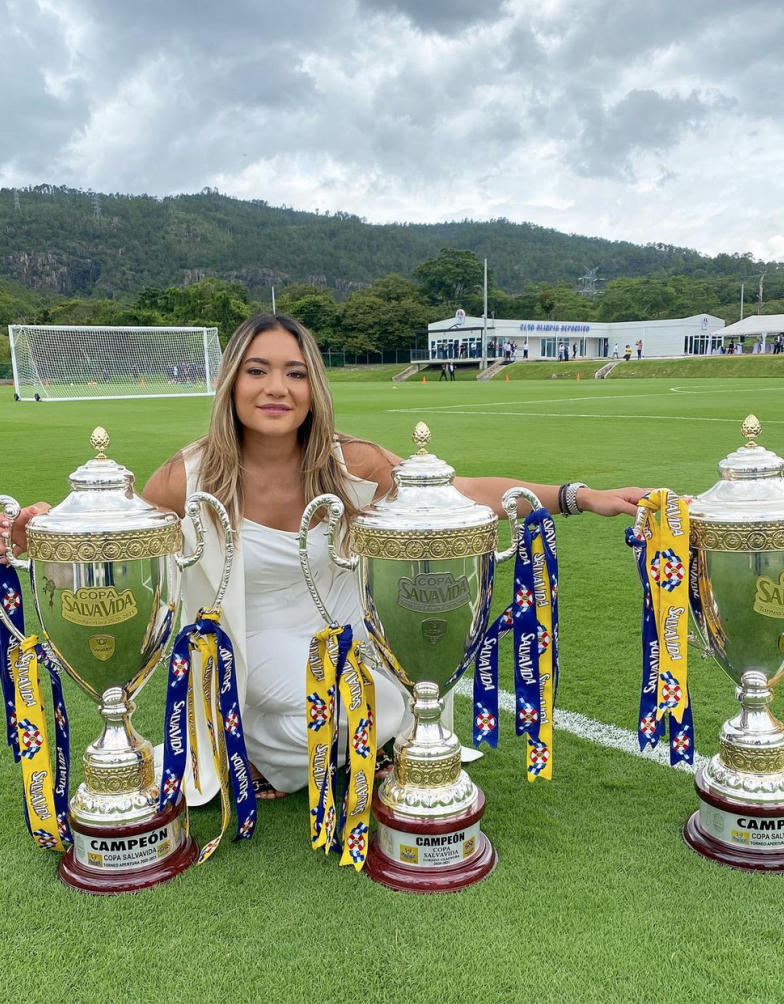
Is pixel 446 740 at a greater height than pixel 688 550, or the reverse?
pixel 688 550

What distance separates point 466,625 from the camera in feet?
5.88

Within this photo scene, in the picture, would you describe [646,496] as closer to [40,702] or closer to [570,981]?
[570,981]

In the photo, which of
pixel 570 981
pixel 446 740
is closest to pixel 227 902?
pixel 446 740

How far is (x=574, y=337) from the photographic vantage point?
5981 centimetres

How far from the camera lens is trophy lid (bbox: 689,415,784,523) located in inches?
69.2

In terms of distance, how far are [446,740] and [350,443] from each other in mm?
854

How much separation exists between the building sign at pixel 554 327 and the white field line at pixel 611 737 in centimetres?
5563

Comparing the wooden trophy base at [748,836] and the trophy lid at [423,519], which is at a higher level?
the trophy lid at [423,519]

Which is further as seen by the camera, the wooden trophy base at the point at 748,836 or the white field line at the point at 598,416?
the white field line at the point at 598,416

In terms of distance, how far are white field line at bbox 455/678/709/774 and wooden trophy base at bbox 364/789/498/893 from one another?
667 millimetres

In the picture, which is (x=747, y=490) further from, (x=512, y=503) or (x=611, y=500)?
(x=512, y=503)

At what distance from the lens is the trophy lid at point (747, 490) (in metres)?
1.76

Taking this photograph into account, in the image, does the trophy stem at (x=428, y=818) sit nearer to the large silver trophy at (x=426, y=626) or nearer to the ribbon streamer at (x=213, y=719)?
the large silver trophy at (x=426, y=626)

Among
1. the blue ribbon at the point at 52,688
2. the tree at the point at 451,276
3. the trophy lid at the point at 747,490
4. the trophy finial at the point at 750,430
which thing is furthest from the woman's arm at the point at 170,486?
the tree at the point at 451,276
